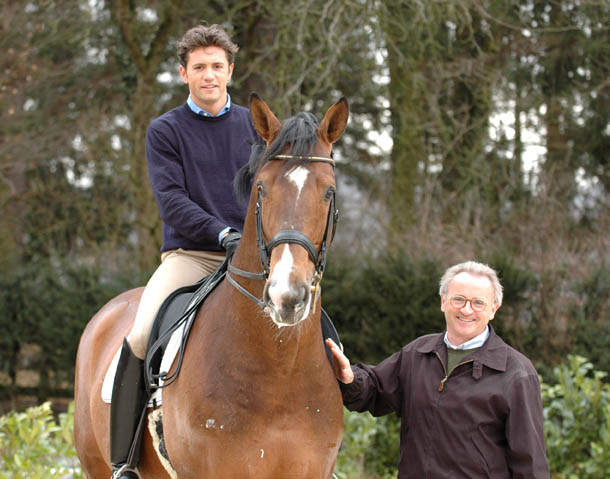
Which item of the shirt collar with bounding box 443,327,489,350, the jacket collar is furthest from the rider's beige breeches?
the shirt collar with bounding box 443,327,489,350

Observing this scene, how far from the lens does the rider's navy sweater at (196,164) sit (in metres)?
3.70

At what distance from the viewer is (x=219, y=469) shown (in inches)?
118

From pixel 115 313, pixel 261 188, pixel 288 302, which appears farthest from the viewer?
pixel 115 313

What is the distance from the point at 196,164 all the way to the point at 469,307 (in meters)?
1.63

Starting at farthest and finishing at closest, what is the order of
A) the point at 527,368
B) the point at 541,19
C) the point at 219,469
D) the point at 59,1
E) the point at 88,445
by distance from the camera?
1. the point at 59,1
2. the point at 541,19
3. the point at 88,445
4. the point at 527,368
5. the point at 219,469

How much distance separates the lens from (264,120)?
314 cm

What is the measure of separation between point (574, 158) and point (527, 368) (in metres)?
10.5

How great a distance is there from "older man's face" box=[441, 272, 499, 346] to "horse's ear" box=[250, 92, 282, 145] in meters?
1.19

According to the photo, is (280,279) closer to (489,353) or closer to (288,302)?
(288,302)

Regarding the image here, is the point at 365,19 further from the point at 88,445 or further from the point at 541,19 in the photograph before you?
the point at 88,445

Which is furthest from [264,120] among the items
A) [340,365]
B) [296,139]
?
[340,365]

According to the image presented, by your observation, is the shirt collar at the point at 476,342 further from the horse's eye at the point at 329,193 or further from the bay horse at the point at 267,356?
the horse's eye at the point at 329,193

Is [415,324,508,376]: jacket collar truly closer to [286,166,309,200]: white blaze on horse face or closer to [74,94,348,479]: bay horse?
[74,94,348,479]: bay horse

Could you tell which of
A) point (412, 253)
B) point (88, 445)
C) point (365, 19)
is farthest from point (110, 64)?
point (88, 445)
